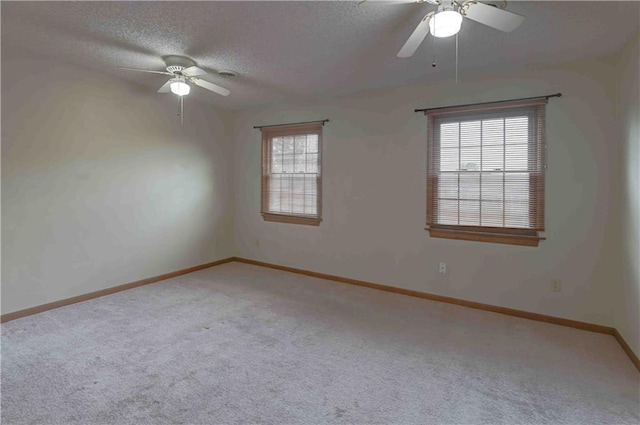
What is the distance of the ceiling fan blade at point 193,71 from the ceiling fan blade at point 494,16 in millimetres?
2334

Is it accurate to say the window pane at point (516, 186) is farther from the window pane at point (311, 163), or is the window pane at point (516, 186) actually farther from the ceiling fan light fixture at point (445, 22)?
the window pane at point (311, 163)

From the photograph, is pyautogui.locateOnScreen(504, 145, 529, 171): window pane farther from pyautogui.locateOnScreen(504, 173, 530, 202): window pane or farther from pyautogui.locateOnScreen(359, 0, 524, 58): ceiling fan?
pyautogui.locateOnScreen(359, 0, 524, 58): ceiling fan

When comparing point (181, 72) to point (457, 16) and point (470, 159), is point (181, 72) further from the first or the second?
point (470, 159)

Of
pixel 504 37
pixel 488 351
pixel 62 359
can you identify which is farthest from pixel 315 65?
pixel 62 359

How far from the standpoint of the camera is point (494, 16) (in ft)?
6.70

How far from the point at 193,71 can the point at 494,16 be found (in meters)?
2.58

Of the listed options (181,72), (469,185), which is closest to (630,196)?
(469,185)

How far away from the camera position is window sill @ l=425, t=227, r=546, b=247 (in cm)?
347

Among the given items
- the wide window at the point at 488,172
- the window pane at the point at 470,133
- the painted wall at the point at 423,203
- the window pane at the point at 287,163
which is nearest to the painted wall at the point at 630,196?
the painted wall at the point at 423,203

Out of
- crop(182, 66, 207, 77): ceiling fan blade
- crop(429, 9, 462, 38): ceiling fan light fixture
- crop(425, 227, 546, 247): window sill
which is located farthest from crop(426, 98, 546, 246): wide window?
crop(182, 66, 207, 77): ceiling fan blade

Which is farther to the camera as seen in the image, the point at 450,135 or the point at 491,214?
the point at 450,135

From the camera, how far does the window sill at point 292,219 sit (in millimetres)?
4979

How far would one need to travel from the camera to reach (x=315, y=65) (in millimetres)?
3490

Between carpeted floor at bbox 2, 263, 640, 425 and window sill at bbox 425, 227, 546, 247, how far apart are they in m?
0.78
